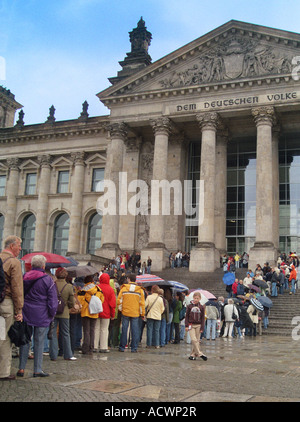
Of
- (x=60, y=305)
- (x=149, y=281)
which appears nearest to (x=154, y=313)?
(x=149, y=281)

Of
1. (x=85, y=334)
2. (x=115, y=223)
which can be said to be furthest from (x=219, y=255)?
(x=85, y=334)

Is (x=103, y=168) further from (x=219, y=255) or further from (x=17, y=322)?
(x=17, y=322)

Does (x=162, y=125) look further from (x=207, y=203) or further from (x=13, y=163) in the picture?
(x=13, y=163)

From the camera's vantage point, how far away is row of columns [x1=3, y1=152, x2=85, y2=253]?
4144cm

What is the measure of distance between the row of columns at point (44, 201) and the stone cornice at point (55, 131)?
74.8 inches

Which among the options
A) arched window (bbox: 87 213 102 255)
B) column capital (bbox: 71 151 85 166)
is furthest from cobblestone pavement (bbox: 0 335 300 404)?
column capital (bbox: 71 151 85 166)

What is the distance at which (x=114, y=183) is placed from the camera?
3472 centimetres

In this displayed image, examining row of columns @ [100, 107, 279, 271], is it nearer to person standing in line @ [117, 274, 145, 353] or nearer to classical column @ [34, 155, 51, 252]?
classical column @ [34, 155, 51, 252]

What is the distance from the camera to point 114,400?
19.7 feet

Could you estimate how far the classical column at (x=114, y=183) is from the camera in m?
34.0

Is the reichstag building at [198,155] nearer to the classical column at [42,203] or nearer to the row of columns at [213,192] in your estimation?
the row of columns at [213,192]

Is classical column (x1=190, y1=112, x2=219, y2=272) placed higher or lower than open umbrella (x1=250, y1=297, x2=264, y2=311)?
higher

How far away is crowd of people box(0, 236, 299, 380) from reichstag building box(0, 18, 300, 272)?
11838 millimetres

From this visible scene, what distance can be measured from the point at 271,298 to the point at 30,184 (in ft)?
93.8
